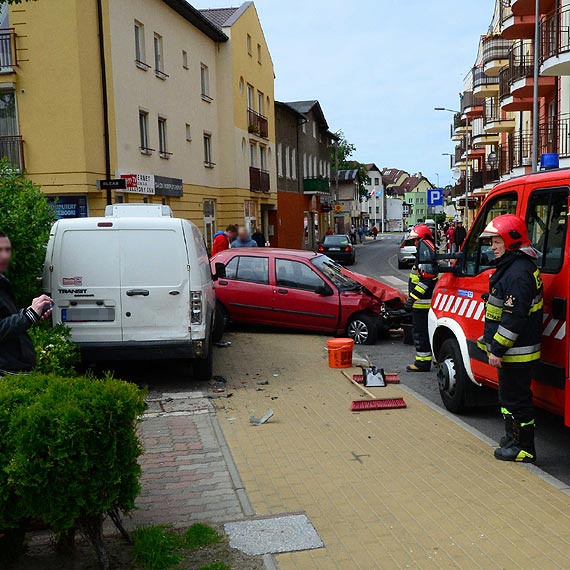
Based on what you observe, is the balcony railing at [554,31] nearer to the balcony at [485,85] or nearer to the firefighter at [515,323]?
the firefighter at [515,323]

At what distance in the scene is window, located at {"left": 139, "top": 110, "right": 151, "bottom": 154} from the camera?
23116mm

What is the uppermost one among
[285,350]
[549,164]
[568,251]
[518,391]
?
[549,164]

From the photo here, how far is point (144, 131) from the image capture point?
77.0 ft

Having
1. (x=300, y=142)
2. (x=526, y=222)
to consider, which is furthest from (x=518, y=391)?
(x=300, y=142)

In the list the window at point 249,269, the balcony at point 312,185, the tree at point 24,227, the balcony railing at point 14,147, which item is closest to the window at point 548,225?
the tree at point 24,227

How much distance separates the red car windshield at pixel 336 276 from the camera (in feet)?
39.4

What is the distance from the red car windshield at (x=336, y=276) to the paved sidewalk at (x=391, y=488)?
4040 mm

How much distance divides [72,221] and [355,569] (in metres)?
5.69

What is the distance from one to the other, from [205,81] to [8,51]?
39.4 feet

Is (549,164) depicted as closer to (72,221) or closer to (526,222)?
(526,222)

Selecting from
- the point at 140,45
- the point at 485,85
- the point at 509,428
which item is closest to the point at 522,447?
the point at 509,428

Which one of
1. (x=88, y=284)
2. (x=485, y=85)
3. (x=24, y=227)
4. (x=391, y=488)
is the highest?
(x=485, y=85)

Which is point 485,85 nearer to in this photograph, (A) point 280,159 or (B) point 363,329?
(A) point 280,159

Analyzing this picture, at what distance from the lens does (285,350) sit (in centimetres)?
1115
